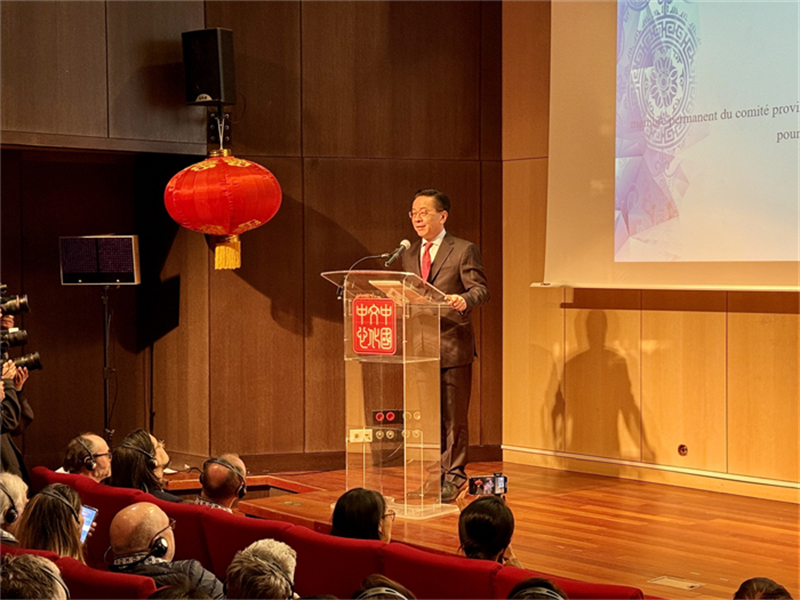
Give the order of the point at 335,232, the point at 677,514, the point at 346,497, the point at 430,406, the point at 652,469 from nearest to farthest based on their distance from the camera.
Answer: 1. the point at 346,497
2. the point at 430,406
3. the point at 677,514
4. the point at 652,469
5. the point at 335,232

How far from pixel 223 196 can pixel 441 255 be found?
4.91 feet

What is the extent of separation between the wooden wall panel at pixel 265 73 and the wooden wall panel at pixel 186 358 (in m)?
0.78

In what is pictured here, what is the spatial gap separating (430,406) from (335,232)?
6.94ft

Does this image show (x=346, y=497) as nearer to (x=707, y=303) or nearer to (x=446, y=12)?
(x=707, y=303)

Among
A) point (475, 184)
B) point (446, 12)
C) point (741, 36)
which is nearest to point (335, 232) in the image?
point (475, 184)

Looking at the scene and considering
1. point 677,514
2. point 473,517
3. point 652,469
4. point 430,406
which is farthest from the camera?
point 652,469

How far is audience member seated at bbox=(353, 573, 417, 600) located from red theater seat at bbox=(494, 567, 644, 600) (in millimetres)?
385

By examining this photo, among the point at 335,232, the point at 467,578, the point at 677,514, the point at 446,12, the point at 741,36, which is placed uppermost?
the point at 446,12

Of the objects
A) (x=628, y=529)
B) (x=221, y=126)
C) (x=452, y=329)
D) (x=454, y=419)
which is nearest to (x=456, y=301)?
(x=452, y=329)

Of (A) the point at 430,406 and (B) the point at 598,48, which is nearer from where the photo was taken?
(A) the point at 430,406

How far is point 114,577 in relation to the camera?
2623 millimetres

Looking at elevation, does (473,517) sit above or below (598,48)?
below

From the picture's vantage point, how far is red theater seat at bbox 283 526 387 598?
3.03 meters

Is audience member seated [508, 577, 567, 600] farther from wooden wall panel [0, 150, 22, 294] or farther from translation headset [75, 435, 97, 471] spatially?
wooden wall panel [0, 150, 22, 294]
